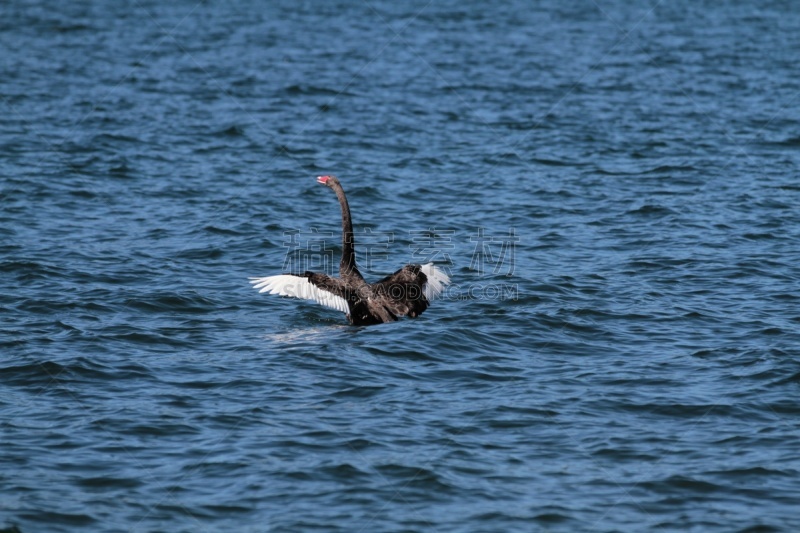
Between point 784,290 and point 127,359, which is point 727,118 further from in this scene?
point 127,359

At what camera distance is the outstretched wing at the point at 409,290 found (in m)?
11.9

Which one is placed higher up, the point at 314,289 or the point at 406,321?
the point at 314,289

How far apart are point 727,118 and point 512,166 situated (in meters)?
6.30

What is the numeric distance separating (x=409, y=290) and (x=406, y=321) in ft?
1.28

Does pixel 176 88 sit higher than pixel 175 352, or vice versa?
pixel 176 88

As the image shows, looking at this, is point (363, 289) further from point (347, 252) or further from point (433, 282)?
point (433, 282)

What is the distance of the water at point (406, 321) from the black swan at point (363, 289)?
0.25m

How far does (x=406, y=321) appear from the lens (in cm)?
1184

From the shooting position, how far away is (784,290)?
41.4 feet

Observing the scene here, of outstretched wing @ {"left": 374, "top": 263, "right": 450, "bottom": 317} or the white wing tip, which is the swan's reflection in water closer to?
outstretched wing @ {"left": 374, "top": 263, "right": 450, "bottom": 317}

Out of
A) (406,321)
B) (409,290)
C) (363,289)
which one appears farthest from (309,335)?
(409,290)

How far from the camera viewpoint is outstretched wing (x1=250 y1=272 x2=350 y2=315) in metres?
11.5

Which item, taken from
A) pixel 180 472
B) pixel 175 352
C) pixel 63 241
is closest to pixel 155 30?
pixel 63 241

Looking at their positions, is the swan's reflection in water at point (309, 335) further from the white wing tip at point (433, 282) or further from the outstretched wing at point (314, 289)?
the white wing tip at point (433, 282)
